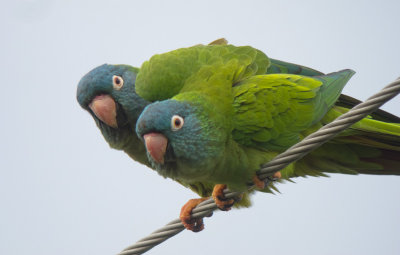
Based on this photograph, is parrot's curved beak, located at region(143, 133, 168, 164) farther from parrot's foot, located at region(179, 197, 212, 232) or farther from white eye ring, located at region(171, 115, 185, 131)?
parrot's foot, located at region(179, 197, 212, 232)

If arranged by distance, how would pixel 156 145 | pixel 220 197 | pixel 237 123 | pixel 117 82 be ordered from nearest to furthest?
pixel 156 145 → pixel 237 123 → pixel 220 197 → pixel 117 82

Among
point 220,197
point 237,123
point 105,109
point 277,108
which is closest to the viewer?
point 237,123

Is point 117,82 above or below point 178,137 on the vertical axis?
below

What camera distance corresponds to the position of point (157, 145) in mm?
3248

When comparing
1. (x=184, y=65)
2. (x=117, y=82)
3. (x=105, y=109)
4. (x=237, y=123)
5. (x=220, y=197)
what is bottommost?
(x=220, y=197)

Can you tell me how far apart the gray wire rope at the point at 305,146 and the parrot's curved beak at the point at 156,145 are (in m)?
0.54

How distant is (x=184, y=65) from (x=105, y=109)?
2.85 feet

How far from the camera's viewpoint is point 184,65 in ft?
14.2

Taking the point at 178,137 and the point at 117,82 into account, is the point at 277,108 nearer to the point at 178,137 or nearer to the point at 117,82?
the point at 178,137

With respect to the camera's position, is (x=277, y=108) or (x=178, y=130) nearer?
(x=178, y=130)

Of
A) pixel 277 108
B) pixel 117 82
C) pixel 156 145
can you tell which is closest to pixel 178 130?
pixel 156 145

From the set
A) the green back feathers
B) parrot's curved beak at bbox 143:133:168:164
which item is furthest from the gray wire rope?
the green back feathers

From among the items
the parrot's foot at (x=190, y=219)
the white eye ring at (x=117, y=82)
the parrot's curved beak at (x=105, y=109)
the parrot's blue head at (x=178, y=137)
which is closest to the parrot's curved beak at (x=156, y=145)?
the parrot's blue head at (x=178, y=137)

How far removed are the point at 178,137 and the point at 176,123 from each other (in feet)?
0.32
